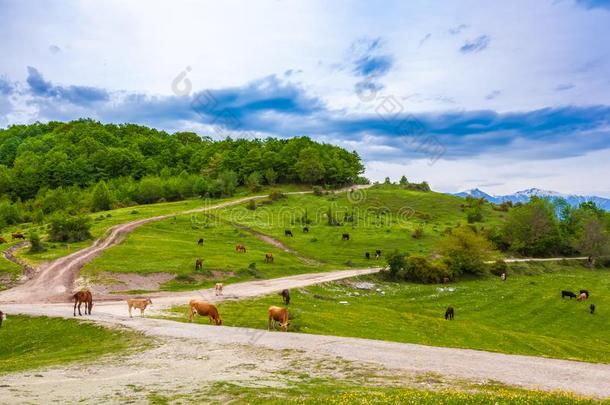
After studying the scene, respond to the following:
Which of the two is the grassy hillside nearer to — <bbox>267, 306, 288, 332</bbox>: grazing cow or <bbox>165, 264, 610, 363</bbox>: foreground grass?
<bbox>165, 264, 610, 363</bbox>: foreground grass

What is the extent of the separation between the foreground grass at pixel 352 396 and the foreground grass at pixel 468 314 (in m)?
14.0

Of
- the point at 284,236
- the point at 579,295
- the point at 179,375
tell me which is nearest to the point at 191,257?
the point at 284,236

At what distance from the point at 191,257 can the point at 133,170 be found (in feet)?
396

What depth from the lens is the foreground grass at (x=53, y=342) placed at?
76.6 ft

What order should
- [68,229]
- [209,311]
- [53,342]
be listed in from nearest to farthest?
[53,342]
[209,311]
[68,229]

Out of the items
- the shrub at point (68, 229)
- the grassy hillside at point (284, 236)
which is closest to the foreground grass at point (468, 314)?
the grassy hillside at point (284, 236)

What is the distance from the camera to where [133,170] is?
176 metres

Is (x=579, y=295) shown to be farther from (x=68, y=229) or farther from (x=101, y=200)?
(x=101, y=200)

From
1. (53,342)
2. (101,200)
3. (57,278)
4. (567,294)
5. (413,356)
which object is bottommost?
(567,294)

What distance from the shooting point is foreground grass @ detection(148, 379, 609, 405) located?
1513cm

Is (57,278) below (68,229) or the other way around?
below

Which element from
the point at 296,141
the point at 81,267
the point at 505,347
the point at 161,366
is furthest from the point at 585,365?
the point at 296,141

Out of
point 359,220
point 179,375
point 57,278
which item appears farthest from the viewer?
point 359,220

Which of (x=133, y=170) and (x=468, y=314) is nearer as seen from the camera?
(x=468, y=314)
